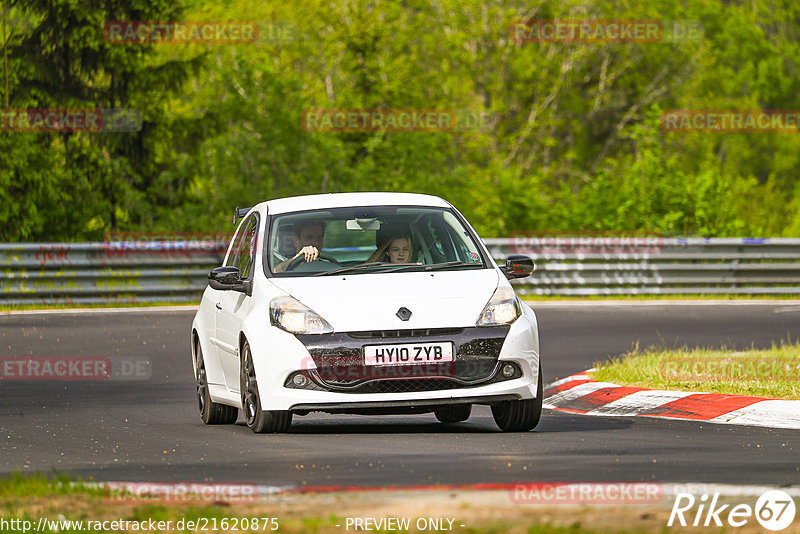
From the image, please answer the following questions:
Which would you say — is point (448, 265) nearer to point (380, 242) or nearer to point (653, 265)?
point (380, 242)

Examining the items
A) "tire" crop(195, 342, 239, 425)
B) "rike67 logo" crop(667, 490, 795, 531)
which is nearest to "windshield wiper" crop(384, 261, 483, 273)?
"tire" crop(195, 342, 239, 425)

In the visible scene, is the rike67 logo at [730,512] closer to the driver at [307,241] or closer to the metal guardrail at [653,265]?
the driver at [307,241]

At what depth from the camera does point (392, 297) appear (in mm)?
9898

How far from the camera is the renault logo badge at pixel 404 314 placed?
9.74m

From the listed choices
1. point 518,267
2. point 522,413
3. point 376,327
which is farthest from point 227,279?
point 522,413

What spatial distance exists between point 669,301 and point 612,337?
6.40 m

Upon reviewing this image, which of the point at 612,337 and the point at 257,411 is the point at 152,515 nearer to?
the point at 257,411

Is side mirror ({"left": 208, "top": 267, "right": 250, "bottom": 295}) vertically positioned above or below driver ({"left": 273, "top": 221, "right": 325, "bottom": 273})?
below

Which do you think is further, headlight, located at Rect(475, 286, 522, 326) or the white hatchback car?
headlight, located at Rect(475, 286, 522, 326)

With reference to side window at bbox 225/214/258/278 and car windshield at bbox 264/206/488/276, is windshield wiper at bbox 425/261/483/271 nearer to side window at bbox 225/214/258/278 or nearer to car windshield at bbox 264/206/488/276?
car windshield at bbox 264/206/488/276

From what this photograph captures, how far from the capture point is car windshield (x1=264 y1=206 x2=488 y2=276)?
10656mm

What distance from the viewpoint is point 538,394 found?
33.4 ft

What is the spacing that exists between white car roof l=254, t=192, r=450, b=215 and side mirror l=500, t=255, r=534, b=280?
69cm

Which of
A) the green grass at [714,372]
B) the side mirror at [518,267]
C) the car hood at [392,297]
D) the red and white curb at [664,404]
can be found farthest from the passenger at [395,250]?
the green grass at [714,372]
